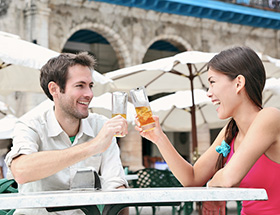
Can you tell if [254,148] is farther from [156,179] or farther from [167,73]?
[167,73]

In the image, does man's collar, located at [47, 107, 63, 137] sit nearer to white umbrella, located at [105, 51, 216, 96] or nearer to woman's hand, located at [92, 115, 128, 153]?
woman's hand, located at [92, 115, 128, 153]

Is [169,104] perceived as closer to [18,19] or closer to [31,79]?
[31,79]

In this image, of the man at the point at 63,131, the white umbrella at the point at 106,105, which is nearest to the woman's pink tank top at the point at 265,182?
the man at the point at 63,131

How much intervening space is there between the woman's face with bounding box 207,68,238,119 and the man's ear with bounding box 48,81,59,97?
33.1 inches

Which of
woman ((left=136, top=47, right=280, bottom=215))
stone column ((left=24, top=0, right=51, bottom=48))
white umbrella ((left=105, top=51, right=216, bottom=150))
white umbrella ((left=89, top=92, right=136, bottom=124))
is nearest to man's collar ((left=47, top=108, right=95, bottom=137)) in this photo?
woman ((left=136, top=47, right=280, bottom=215))

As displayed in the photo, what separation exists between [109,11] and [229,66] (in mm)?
13203

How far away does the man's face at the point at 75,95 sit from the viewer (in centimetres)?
243

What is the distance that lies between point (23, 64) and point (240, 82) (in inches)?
150

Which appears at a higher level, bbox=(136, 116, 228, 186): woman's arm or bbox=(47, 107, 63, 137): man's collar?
bbox=(47, 107, 63, 137): man's collar

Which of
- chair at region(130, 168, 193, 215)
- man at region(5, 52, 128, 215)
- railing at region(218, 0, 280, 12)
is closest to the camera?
man at region(5, 52, 128, 215)

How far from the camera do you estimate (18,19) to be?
13.1m

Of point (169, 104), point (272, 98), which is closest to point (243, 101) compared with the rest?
point (169, 104)

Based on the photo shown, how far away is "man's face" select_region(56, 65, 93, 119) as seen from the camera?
243cm

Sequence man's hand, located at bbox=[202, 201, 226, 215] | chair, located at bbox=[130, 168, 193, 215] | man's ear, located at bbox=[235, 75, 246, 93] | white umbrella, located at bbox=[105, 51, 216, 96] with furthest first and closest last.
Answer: white umbrella, located at bbox=[105, 51, 216, 96], chair, located at bbox=[130, 168, 193, 215], man's ear, located at bbox=[235, 75, 246, 93], man's hand, located at bbox=[202, 201, 226, 215]
